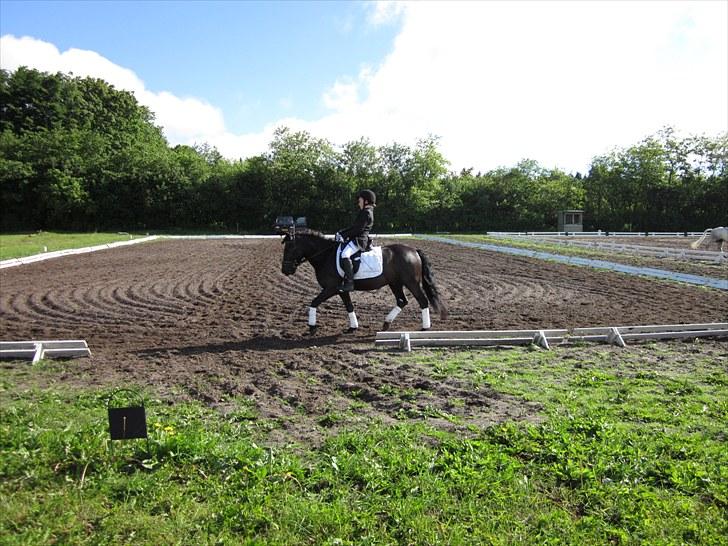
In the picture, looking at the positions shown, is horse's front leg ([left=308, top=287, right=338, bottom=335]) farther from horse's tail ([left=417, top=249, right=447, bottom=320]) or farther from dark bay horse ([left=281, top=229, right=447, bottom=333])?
horse's tail ([left=417, top=249, right=447, bottom=320])

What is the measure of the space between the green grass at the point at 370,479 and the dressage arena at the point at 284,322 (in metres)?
0.60

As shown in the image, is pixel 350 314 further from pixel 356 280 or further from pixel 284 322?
pixel 284 322

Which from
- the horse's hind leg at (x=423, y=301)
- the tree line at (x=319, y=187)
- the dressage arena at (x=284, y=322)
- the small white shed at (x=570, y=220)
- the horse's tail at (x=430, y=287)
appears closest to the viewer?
the dressage arena at (x=284, y=322)

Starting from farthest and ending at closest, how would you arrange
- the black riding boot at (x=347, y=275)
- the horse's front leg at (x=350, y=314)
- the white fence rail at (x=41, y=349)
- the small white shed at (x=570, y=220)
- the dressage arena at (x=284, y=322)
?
1. the small white shed at (x=570, y=220)
2. the horse's front leg at (x=350, y=314)
3. the black riding boot at (x=347, y=275)
4. the white fence rail at (x=41, y=349)
5. the dressage arena at (x=284, y=322)

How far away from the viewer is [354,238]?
8492mm

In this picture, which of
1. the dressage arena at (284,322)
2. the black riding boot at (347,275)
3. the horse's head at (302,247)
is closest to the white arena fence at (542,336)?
the dressage arena at (284,322)

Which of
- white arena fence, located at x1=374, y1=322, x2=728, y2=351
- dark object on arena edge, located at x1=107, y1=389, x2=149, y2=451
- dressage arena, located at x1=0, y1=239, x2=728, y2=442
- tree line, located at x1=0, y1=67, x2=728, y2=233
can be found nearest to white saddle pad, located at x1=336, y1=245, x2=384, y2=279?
dressage arena, located at x1=0, y1=239, x2=728, y2=442

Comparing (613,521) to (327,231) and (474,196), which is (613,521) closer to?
(327,231)

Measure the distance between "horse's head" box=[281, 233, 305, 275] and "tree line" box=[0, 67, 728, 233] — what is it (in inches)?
1575

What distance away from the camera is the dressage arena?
545 centimetres

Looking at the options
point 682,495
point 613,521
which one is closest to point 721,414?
point 682,495

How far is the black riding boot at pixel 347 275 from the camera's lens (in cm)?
848

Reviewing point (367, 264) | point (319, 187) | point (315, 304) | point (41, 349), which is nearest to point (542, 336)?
point (367, 264)

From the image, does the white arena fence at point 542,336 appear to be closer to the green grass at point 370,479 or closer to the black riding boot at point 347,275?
the black riding boot at point 347,275
